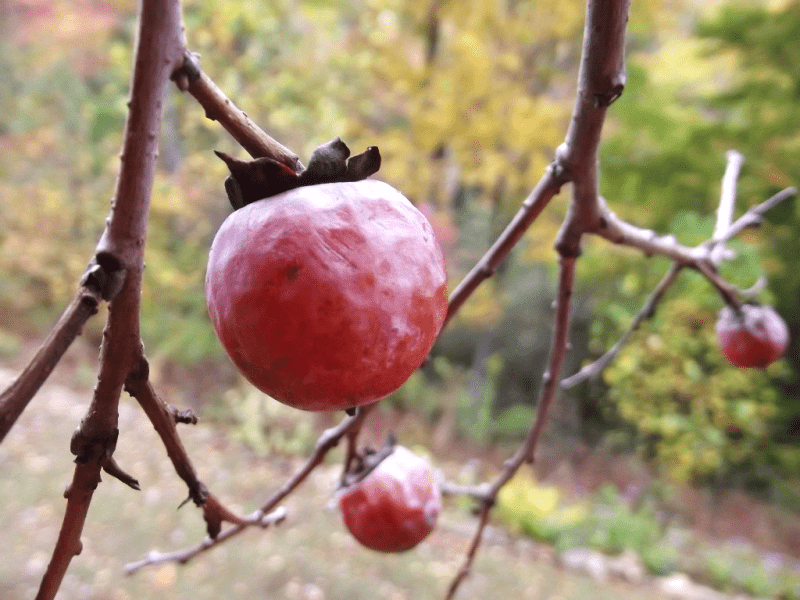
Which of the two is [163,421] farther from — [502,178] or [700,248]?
[502,178]

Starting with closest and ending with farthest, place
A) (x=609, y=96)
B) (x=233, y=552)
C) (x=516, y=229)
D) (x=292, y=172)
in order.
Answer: (x=292, y=172) → (x=609, y=96) → (x=516, y=229) → (x=233, y=552)

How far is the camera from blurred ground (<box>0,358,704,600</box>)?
2.77 meters

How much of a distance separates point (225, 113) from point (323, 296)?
0.34ft

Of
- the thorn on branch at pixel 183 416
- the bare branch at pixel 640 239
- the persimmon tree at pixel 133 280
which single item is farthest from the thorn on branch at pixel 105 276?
the bare branch at pixel 640 239

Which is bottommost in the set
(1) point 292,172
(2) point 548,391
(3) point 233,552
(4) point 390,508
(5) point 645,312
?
(3) point 233,552

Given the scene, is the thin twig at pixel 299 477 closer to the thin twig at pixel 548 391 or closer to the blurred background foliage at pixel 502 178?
the thin twig at pixel 548 391

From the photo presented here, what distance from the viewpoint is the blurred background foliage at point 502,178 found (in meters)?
3.04

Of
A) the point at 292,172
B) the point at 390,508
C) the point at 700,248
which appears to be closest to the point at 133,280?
the point at 292,172

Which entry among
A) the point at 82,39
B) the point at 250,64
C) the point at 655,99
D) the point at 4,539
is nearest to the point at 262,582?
the point at 4,539

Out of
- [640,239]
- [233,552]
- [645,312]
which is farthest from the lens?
[233,552]

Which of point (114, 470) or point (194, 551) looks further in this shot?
point (194, 551)

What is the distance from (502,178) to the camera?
13.7ft

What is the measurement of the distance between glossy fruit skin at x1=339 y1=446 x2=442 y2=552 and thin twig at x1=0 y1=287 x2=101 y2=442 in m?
0.64

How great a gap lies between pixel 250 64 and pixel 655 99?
2825mm
